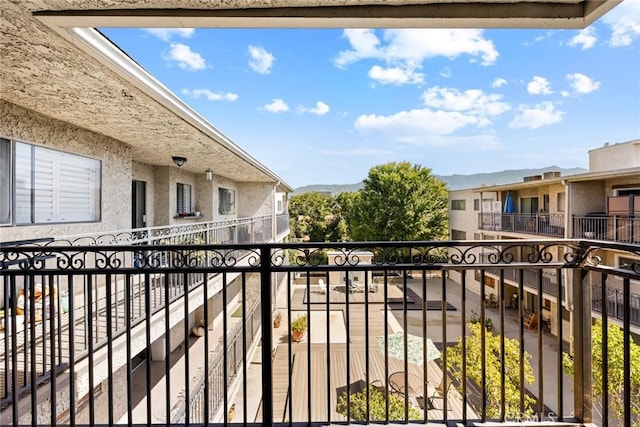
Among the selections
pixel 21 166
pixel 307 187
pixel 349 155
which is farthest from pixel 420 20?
pixel 307 187

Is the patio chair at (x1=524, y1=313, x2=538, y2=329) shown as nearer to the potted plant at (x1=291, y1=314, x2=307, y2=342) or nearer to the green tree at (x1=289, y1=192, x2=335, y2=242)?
the potted plant at (x1=291, y1=314, x2=307, y2=342)

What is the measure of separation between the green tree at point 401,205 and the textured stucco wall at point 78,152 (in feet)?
52.6

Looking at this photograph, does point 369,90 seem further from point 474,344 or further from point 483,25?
point 483,25

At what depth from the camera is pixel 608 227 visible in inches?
389

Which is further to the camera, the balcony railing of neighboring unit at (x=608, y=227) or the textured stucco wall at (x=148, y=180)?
the balcony railing of neighboring unit at (x=608, y=227)

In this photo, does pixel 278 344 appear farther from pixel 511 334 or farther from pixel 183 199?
pixel 511 334

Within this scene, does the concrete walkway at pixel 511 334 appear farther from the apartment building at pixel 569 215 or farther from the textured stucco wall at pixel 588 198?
the textured stucco wall at pixel 588 198

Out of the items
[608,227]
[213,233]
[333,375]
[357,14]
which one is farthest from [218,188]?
[608,227]

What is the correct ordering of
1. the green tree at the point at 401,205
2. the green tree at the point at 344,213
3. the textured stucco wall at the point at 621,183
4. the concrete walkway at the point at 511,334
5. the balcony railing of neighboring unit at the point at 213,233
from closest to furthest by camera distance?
the balcony railing of neighboring unit at the point at 213,233 → the concrete walkway at the point at 511,334 → the textured stucco wall at the point at 621,183 → the green tree at the point at 401,205 → the green tree at the point at 344,213

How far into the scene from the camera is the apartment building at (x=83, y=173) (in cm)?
211

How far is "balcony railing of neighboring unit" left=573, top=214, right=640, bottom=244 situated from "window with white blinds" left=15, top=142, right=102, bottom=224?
13.1 m

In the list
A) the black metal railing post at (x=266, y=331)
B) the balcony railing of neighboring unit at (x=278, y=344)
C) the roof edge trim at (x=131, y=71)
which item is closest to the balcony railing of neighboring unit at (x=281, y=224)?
the balcony railing of neighboring unit at (x=278, y=344)

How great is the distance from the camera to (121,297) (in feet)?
16.2

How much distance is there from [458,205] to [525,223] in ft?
21.4
